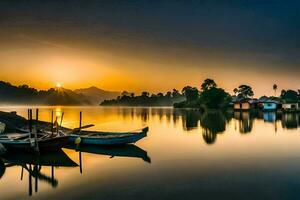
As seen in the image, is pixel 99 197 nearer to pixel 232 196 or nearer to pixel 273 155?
pixel 232 196

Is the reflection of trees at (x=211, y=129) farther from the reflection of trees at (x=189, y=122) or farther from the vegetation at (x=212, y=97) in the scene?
the vegetation at (x=212, y=97)

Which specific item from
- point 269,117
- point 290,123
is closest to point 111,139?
point 290,123

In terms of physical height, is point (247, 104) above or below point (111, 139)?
above

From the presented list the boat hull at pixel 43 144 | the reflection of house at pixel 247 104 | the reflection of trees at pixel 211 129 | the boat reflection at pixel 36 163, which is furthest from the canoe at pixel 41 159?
the reflection of house at pixel 247 104

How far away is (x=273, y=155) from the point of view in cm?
2550

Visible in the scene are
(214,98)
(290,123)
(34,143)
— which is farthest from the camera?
(214,98)

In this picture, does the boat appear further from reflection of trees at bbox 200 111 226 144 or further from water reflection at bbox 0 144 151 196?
reflection of trees at bbox 200 111 226 144

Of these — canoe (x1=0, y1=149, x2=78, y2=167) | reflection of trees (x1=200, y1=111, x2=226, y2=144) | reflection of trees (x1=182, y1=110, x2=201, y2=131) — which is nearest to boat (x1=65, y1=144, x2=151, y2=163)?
canoe (x1=0, y1=149, x2=78, y2=167)

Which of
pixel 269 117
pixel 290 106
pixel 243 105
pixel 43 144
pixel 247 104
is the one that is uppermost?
pixel 247 104

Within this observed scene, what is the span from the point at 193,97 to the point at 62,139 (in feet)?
529

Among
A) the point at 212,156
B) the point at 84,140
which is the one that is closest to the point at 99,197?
the point at 212,156

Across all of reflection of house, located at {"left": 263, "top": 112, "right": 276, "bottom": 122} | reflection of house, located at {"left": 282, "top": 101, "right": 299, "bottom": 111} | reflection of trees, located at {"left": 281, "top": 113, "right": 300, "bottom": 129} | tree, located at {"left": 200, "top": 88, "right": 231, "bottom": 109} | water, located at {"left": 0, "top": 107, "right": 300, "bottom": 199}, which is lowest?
water, located at {"left": 0, "top": 107, "right": 300, "bottom": 199}

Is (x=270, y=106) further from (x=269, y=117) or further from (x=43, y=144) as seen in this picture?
(x=43, y=144)

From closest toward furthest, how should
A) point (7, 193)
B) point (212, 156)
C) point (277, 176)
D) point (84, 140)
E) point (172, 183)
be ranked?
point (7, 193), point (172, 183), point (277, 176), point (212, 156), point (84, 140)
